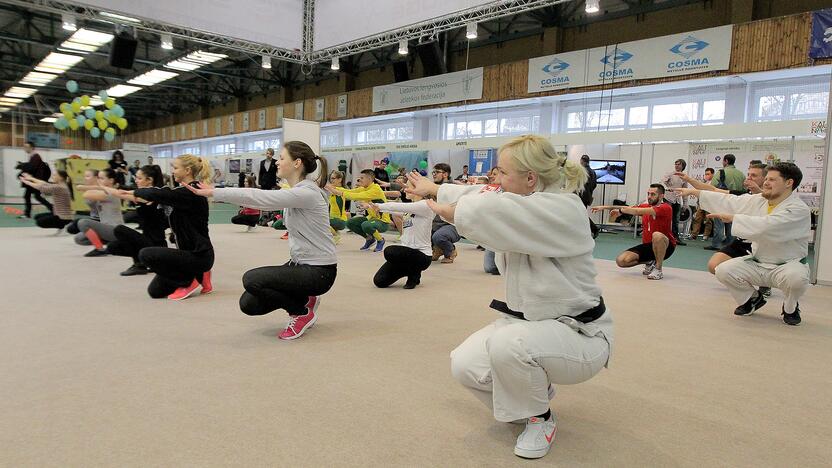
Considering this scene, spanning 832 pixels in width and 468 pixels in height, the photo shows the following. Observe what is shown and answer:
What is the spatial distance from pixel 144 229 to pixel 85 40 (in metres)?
14.4

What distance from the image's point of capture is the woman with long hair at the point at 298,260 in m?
3.40

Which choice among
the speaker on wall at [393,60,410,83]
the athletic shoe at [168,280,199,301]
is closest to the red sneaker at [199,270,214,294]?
the athletic shoe at [168,280,199,301]

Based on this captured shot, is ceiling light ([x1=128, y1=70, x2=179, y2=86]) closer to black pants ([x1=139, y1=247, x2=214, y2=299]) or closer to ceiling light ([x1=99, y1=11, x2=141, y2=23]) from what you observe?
ceiling light ([x1=99, y1=11, x2=141, y2=23])

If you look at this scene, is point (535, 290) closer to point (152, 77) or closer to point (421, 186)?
point (421, 186)

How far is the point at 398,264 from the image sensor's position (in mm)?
5375

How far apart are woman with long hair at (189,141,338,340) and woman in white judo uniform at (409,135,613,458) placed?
1.59m

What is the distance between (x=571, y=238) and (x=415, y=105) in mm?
15788

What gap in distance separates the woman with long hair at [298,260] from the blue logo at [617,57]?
37.2ft

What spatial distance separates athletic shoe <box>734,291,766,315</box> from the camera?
4.59 m

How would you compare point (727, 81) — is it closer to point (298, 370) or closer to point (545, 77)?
point (545, 77)

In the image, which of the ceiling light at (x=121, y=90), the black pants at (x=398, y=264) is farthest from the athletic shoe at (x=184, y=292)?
the ceiling light at (x=121, y=90)

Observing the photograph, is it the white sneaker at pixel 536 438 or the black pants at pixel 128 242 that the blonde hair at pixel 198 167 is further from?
the white sneaker at pixel 536 438

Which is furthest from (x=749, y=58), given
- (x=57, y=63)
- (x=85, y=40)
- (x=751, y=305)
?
(x=57, y=63)

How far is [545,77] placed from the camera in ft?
46.0
